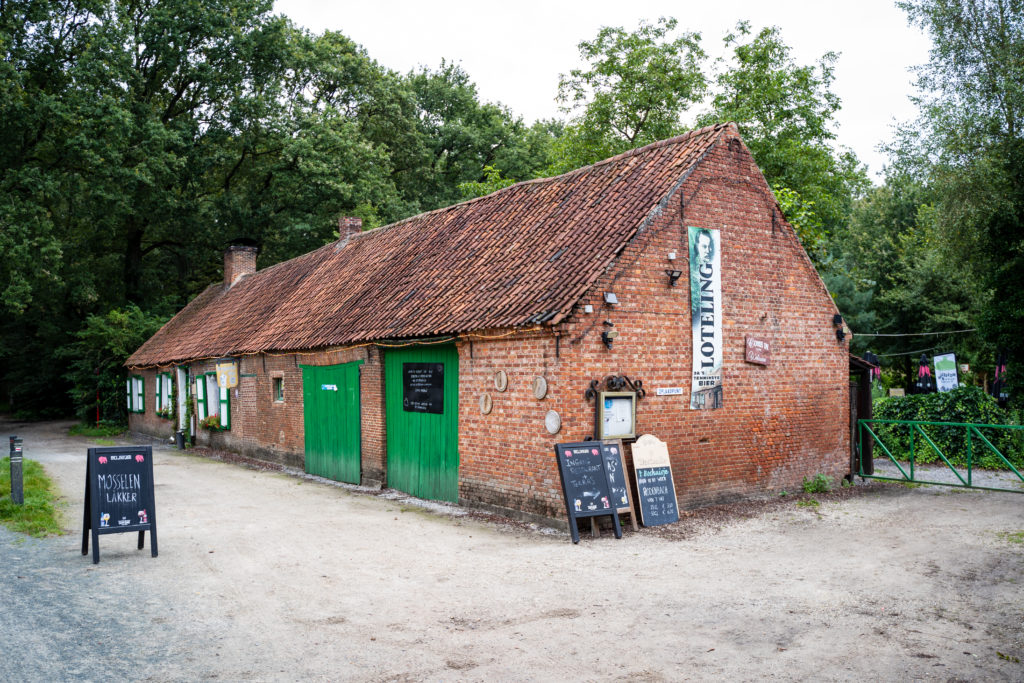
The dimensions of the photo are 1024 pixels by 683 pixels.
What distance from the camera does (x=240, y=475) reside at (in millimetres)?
16953

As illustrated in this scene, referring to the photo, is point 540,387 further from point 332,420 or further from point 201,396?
point 201,396

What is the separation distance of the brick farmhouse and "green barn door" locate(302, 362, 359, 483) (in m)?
0.05

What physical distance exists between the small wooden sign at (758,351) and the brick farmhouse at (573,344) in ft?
0.38

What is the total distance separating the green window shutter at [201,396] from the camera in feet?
75.2

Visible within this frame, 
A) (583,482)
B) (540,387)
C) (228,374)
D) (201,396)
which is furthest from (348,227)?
(583,482)

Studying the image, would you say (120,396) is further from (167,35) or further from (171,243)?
(167,35)

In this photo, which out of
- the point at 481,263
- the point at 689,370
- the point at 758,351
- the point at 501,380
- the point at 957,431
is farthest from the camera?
the point at 957,431

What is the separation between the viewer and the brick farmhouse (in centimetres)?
1070

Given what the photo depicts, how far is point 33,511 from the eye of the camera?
37.4 ft

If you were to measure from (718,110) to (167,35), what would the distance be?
22.4 meters

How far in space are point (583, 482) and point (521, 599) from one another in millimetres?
2696

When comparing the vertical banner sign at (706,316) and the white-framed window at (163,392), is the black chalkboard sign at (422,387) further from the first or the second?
the white-framed window at (163,392)

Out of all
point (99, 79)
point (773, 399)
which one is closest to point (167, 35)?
point (99, 79)

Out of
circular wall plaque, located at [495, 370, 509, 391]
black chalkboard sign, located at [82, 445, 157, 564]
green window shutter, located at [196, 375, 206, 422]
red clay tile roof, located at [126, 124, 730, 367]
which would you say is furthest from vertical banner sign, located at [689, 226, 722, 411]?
green window shutter, located at [196, 375, 206, 422]
